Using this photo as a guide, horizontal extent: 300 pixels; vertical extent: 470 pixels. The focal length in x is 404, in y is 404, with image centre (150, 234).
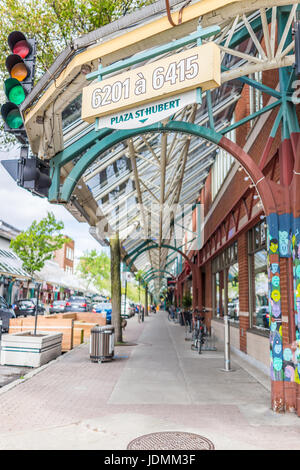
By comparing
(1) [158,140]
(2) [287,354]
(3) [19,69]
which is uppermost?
(1) [158,140]

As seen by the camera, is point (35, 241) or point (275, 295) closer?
point (275, 295)

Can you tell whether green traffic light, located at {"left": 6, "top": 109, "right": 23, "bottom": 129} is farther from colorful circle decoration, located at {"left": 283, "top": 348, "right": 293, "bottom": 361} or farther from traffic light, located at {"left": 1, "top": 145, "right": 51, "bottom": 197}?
colorful circle decoration, located at {"left": 283, "top": 348, "right": 293, "bottom": 361}

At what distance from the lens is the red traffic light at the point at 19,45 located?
16.5 feet

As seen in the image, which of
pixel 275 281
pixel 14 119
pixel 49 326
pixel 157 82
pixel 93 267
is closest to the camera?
pixel 157 82

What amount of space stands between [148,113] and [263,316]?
6.64 meters

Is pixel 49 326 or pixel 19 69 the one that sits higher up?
pixel 19 69

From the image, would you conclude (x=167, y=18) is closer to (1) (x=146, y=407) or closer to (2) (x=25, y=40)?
(2) (x=25, y=40)

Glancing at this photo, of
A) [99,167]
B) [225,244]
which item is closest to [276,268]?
[99,167]

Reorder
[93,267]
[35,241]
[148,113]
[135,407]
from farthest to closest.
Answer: [93,267], [35,241], [135,407], [148,113]

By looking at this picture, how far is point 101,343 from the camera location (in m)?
10.9

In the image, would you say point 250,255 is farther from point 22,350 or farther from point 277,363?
point 22,350

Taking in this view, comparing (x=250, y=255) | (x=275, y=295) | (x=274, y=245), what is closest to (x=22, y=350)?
(x=250, y=255)

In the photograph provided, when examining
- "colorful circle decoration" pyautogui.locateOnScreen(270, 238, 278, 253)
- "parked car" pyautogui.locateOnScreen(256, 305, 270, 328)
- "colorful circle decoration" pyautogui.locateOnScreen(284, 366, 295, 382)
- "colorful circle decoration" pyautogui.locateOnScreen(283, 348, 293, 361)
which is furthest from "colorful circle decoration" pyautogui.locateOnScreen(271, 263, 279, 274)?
"parked car" pyautogui.locateOnScreen(256, 305, 270, 328)

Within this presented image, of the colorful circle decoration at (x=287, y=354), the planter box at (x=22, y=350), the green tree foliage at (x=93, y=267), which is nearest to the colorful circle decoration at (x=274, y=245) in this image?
the colorful circle decoration at (x=287, y=354)
